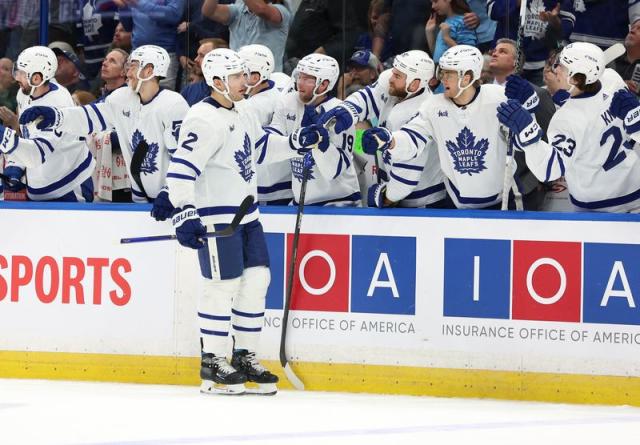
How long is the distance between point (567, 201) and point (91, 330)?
2.40 metres

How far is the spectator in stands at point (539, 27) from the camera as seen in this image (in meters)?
7.37

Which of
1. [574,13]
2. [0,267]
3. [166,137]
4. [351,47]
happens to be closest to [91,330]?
[0,267]

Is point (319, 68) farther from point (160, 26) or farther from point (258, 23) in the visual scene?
point (160, 26)

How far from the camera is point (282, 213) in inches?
272

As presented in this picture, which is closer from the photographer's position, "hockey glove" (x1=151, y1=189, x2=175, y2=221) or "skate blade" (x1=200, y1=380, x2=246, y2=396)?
"skate blade" (x1=200, y1=380, x2=246, y2=396)

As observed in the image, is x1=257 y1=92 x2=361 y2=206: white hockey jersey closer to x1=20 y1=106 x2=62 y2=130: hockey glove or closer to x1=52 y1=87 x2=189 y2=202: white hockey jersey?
x1=52 y1=87 x2=189 y2=202: white hockey jersey

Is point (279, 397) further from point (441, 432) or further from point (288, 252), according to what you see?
point (441, 432)

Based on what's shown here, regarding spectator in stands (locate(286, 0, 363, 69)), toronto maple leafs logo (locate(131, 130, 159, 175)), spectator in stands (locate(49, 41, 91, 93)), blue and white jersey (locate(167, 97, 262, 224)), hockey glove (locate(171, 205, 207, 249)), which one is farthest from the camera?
spectator in stands (locate(49, 41, 91, 93))

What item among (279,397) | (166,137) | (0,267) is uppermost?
(166,137)

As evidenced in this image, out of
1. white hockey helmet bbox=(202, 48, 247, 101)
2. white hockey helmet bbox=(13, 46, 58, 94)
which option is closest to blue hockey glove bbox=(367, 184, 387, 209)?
white hockey helmet bbox=(202, 48, 247, 101)

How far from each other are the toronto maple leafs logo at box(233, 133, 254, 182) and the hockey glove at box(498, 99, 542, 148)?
1.16 m

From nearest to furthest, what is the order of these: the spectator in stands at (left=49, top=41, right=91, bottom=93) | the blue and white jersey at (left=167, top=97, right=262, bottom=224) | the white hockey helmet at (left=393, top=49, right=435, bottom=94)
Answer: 1. the blue and white jersey at (left=167, top=97, right=262, bottom=224)
2. the white hockey helmet at (left=393, top=49, right=435, bottom=94)
3. the spectator in stands at (left=49, top=41, right=91, bottom=93)

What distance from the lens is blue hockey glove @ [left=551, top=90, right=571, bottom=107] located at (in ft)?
23.0

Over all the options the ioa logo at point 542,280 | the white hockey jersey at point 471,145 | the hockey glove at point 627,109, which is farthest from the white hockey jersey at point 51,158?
the hockey glove at point 627,109
